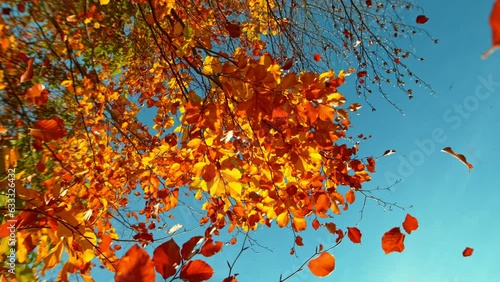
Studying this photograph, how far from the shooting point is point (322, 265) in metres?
1.63

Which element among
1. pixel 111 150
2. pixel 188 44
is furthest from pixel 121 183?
pixel 188 44

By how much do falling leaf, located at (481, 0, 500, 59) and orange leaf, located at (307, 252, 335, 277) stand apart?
4.63ft

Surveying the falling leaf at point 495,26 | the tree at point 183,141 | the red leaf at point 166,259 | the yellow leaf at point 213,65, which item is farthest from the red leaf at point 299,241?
the falling leaf at point 495,26

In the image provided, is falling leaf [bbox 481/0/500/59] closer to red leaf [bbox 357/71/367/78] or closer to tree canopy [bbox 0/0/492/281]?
tree canopy [bbox 0/0/492/281]

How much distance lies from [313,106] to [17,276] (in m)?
1.55

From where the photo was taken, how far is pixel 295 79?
1767 millimetres

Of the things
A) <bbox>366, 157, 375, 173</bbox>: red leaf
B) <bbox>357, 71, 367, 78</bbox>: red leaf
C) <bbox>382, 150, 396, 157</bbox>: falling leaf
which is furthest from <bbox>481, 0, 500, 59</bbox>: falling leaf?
<bbox>357, 71, 367, 78</bbox>: red leaf

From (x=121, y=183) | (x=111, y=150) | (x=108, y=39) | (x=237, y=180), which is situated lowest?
(x=237, y=180)

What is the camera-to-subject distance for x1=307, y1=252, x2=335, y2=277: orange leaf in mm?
1604

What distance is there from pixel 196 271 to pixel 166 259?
9 cm

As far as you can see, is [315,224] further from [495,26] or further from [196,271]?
[495,26]

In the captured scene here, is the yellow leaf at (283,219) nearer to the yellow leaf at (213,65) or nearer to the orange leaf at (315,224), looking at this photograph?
the orange leaf at (315,224)

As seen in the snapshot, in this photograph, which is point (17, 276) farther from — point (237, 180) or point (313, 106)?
point (313, 106)

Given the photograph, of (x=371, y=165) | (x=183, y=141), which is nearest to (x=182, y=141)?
(x=183, y=141)
